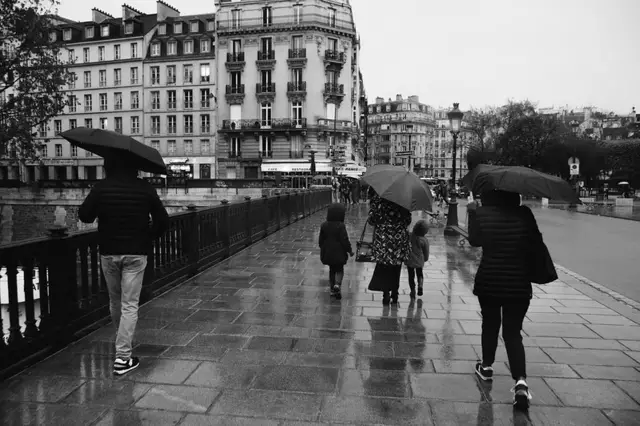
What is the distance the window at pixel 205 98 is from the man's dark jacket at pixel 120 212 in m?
51.0

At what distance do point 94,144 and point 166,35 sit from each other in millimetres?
56585

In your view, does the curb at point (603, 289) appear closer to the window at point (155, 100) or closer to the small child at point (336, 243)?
the small child at point (336, 243)

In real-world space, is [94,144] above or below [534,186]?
above

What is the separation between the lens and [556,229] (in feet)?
57.9

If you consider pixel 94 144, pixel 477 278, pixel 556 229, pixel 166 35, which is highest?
pixel 166 35

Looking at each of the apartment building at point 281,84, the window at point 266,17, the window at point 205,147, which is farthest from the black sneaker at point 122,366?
the window at point 205,147

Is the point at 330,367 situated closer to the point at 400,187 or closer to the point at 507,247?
the point at 507,247

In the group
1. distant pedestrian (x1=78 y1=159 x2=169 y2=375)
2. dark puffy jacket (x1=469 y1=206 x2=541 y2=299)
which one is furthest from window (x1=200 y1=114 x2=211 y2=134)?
dark puffy jacket (x1=469 y1=206 x2=541 y2=299)

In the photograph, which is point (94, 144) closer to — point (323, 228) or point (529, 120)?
point (323, 228)

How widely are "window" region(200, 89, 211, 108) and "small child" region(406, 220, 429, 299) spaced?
48999 millimetres

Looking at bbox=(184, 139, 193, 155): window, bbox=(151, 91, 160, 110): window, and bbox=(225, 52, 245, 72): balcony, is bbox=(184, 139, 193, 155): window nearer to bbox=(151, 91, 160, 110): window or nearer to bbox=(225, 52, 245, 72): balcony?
bbox=(151, 91, 160, 110): window

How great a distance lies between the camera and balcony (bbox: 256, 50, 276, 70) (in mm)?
49906

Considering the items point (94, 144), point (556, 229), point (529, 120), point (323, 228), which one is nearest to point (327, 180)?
point (529, 120)

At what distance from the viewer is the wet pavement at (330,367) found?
3.41 meters
